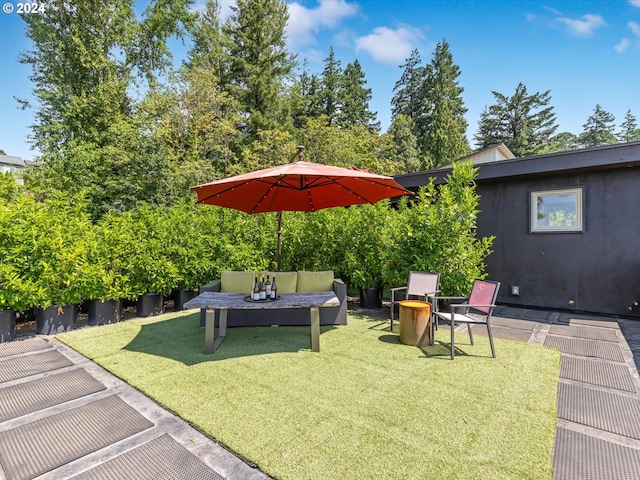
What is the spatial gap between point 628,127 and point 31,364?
59055 millimetres

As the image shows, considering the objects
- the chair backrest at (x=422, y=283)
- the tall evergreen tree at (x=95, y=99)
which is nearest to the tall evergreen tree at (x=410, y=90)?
the tall evergreen tree at (x=95, y=99)

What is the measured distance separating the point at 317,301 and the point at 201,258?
9.81ft

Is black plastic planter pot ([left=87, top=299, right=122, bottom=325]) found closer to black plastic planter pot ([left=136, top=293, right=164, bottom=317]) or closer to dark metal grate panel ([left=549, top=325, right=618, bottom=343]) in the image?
black plastic planter pot ([left=136, top=293, right=164, bottom=317])

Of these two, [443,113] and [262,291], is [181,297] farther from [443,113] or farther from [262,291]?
[443,113]

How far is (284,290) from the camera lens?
5051 millimetres

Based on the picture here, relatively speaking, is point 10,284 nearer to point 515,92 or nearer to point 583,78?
point 583,78

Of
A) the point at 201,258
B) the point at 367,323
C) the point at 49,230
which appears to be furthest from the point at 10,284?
the point at 367,323

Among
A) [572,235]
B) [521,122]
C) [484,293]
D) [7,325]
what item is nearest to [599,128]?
[521,122]

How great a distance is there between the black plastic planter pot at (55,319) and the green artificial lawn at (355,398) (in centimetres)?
23

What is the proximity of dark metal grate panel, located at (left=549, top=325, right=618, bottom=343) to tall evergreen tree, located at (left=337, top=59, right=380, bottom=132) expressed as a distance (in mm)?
21594

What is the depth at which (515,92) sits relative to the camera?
30141 millimetres

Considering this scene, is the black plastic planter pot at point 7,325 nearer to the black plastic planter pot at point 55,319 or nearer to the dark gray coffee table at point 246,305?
the black plastic planter pot at point 55,319

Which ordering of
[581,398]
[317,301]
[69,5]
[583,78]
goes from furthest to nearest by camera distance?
1. [69,5]
2. [583,78]
3. [317,301]
4. [581,398]

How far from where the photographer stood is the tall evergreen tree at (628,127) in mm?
40688
